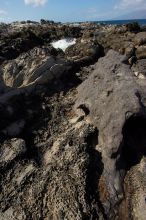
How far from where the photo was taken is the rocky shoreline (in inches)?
375

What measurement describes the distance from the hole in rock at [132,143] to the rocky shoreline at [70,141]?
3 centimetres

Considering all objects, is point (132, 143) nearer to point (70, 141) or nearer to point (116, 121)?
point (116, 121)

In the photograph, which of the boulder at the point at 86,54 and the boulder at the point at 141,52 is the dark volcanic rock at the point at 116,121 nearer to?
the boulder at the point at 86,54

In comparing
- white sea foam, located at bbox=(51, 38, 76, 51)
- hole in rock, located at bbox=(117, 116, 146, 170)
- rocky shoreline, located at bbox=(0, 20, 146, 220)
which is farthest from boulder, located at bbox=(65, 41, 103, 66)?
white sea foam, located at bbox=(51, 38, 76, 51)

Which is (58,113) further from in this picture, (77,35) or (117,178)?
(77,35)

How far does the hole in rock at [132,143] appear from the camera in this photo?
10828 millimetres

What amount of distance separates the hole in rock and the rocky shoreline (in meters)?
0.03

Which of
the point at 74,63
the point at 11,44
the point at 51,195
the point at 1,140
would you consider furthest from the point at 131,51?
the point at 51,195

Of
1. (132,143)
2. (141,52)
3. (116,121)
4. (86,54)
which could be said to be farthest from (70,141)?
(141,52)

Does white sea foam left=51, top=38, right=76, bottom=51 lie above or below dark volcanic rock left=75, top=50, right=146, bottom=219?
below

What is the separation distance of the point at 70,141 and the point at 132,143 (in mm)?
1894

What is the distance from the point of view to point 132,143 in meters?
11.4

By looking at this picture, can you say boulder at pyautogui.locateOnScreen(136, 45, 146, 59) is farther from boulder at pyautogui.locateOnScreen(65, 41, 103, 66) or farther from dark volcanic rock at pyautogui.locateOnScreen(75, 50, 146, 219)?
dark volcanic rock at pyautogui.locateOnScreen(75, 50, 146, 219)

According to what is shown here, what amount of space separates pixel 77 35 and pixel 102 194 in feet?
99.9
